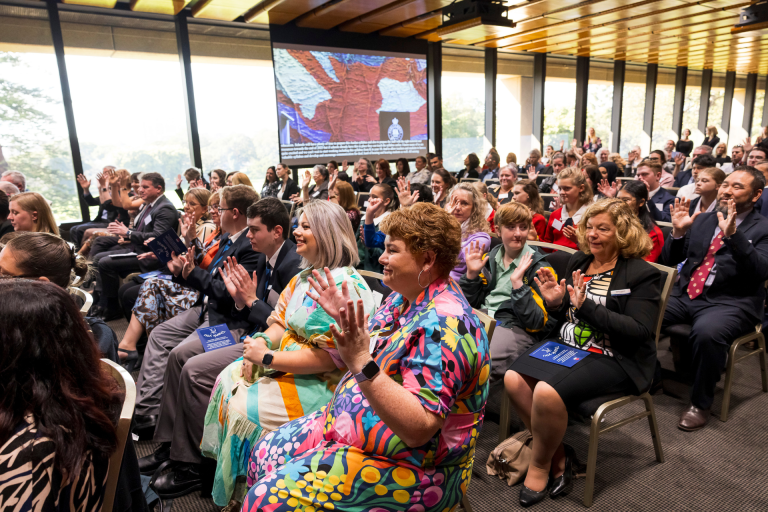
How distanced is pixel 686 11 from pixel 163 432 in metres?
9.50

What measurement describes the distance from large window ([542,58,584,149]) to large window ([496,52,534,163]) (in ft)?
1.45

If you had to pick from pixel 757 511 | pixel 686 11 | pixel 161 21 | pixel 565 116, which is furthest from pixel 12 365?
pixel 565 116

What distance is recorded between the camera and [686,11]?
26.0 feet

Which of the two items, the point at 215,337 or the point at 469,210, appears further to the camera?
the point at 469,210

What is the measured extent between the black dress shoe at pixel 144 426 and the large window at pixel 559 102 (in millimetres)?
11297

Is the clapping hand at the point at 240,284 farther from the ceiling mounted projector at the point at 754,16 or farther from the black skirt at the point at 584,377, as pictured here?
the ceiling mounted projector at the point at 754,16

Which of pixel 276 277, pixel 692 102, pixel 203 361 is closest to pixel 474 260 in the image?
pixel 276 277

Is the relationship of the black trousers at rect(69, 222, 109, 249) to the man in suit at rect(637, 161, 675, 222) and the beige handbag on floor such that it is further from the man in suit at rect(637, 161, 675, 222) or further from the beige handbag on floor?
the man in suit at rect(637, 161, 675, 222)

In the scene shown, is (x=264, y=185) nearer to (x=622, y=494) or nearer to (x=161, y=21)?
(x=161, y=21)

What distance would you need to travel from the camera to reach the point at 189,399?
2.16 metres

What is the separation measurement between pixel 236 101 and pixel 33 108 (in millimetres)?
2906

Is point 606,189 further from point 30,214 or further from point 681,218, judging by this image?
point 30,214

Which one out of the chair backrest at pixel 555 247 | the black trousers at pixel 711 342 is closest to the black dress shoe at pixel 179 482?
the chair backrest at pixel 555 247

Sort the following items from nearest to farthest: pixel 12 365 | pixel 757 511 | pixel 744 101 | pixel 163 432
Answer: pixel 12 365
pixel 757 511
pixel 163 432
pixel 744 101
